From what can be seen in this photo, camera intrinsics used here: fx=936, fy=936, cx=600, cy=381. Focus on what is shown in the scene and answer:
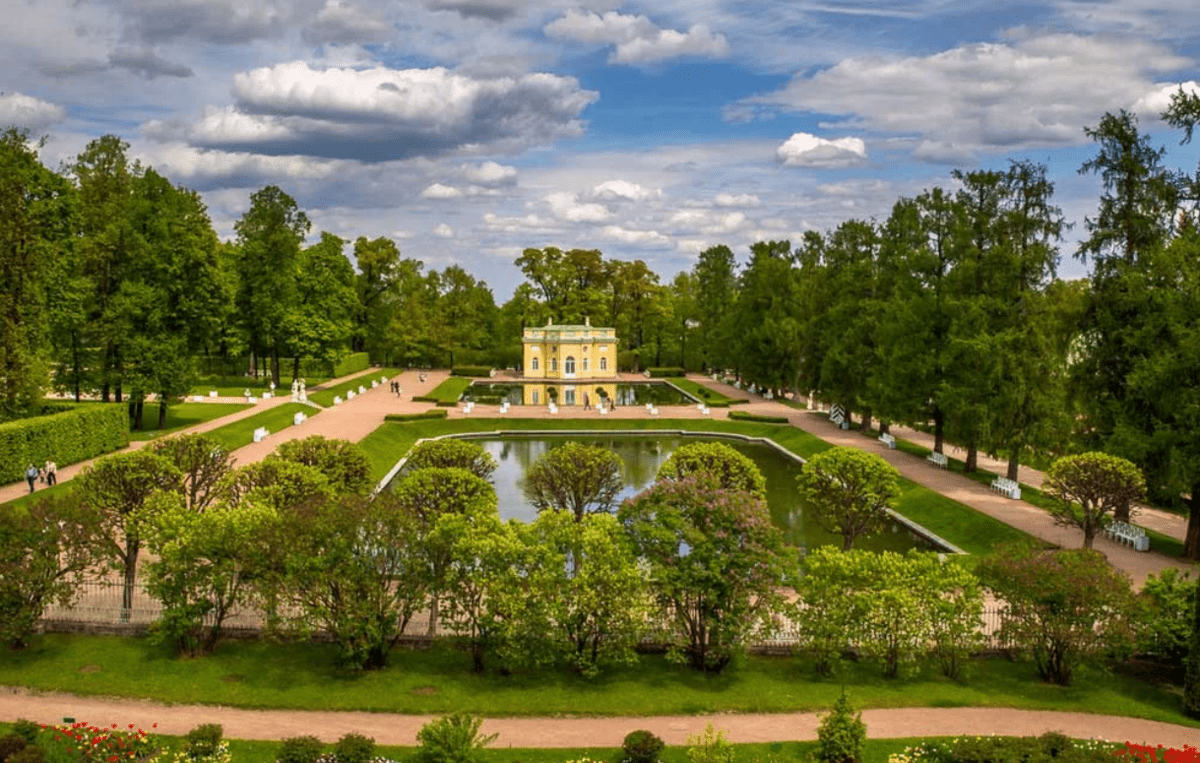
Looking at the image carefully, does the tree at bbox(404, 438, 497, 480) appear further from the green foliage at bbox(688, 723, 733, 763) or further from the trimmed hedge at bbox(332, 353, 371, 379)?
the trimmed hedge at bbox(332, 353, 371, 379)

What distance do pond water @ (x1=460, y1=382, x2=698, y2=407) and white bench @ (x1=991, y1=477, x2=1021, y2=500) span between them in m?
32.5

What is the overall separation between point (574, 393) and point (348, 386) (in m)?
17.8

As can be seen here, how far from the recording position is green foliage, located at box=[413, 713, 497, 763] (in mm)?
14609

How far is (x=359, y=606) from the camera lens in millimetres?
19047

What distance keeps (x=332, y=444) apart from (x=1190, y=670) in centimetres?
2227

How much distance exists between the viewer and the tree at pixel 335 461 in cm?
2705

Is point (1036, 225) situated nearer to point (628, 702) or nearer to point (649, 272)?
point (628, 702)

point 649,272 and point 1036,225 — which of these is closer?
point 1036,225

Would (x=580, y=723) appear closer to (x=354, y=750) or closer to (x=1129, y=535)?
(x=354, y=750)

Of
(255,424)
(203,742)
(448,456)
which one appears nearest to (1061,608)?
(448,456)

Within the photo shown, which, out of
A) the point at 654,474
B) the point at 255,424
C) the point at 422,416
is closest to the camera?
the point at 654,474

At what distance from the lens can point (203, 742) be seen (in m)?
15.3

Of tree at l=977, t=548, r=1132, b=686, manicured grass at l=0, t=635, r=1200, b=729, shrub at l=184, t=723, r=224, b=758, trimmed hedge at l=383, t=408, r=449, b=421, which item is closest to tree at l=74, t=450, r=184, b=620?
manicured grass at l=0, t=635, r=1200, b=729

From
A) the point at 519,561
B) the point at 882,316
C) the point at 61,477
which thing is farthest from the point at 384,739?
the point at 882,316
